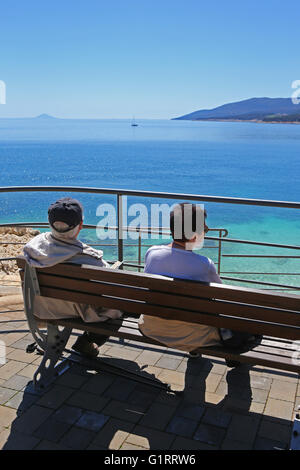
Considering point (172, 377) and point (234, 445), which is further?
point (172, 377)

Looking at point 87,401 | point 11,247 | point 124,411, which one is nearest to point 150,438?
point 124,411

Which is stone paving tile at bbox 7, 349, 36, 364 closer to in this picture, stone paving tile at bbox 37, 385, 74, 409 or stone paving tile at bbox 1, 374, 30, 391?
stone paving tile at bbox 1, 374, 30, 391

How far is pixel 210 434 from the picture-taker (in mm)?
2697

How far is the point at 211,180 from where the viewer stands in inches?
2867

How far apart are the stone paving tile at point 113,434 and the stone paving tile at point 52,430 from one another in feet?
0.67

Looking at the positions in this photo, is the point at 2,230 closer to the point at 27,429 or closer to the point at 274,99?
the point at 27,429

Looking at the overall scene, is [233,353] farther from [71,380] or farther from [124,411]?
[71,380]

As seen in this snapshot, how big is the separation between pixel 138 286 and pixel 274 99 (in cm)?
20871

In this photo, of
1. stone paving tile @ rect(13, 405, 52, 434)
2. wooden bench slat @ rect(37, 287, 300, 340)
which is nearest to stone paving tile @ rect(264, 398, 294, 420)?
wooden bench slat @ rect(37, 287, 300, 340)

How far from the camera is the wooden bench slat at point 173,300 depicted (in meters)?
2.40

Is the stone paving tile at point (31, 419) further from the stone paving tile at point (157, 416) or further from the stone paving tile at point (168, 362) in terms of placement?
the stone paving tile at point (168, 362)

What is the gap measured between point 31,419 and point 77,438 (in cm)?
35

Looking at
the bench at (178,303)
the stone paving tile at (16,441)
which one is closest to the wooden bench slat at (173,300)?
the bench at (178,303)

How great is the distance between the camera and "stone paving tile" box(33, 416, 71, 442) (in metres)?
2.64
